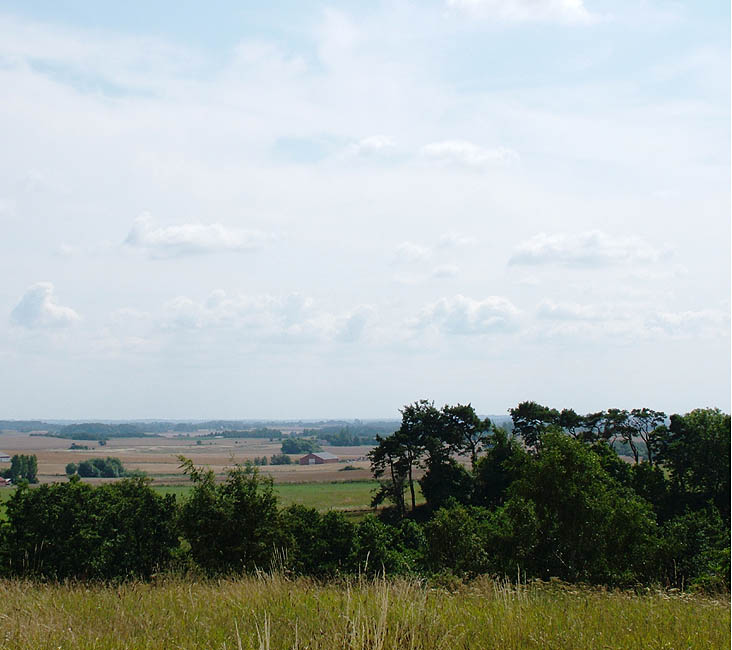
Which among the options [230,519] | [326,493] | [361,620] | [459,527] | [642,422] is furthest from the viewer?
[326,493]

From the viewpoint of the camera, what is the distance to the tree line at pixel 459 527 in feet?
76.1

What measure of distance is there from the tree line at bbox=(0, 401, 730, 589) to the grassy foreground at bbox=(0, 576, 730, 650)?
3896mm

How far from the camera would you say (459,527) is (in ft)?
127

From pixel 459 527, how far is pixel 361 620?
3393 centimetres

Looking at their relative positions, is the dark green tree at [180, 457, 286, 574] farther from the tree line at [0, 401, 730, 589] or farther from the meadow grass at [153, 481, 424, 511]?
the meadow grass at [153, 481, 424, 511]

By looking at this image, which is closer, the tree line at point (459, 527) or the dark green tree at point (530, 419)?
the tree line at point (459, 527)

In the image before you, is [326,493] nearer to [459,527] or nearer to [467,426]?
[467,426]

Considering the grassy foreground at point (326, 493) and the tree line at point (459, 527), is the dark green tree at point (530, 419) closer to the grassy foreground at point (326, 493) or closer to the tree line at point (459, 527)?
the tree line at point (459, 527)

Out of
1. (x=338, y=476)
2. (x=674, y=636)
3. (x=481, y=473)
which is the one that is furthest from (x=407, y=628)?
(x=338, y=476)

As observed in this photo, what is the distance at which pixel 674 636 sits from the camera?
632 centimetres

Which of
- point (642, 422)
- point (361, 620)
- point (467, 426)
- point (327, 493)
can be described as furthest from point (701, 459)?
point (361, 620)

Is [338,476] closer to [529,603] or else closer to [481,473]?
[481,473]

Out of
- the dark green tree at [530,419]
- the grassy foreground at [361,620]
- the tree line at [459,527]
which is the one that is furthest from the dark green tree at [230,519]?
the dark green tree at [530,419]

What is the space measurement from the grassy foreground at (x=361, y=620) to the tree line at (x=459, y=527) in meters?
3.90
